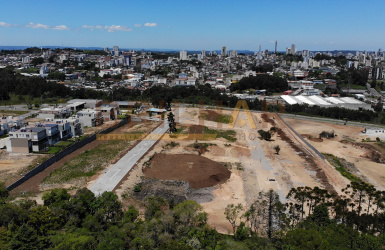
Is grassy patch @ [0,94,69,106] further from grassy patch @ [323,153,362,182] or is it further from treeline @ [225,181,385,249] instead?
treeline @ [225,181,385,249]

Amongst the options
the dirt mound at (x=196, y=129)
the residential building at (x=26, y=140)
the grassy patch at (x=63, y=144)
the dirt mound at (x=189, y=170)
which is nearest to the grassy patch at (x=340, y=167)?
the dirt mound at (x=189, y=170)

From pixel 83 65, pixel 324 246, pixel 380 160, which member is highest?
pixel 83 65

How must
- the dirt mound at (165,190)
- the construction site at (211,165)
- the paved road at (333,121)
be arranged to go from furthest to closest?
1. the paved road at (333,121)
2. the construction site at (211,165)
3. the dirt mound at (165,190)

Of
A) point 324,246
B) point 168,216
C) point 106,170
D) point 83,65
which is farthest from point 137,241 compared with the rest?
point 83,65

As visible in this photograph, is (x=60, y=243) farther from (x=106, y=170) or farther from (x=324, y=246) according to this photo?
(x=106, y=170)

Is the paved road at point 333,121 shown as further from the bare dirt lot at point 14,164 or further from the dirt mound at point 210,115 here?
the bare dirt lot at point 14,164

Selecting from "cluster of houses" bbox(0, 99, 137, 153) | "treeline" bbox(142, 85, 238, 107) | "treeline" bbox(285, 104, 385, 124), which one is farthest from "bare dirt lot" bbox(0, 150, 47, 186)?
"treeline" bbox(285, 104, 385, 124)
